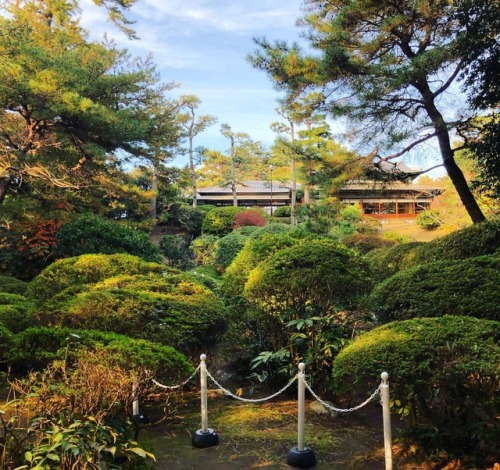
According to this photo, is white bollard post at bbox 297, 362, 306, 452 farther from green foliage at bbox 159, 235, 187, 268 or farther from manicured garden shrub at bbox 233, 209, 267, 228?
manicured garden shrub at bbox 233, 209, 267, 228

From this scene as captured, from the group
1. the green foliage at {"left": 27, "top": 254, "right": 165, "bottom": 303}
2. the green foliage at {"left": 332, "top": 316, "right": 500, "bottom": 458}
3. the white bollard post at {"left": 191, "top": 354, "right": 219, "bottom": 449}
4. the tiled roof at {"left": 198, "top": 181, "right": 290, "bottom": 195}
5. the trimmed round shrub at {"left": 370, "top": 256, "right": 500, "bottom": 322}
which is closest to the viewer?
the green foliage at {"left": 332, "top": 316, "right": 500, "bottom": 458}

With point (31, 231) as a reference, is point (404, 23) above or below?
above

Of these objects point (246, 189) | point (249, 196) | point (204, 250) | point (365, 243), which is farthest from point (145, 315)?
point (246, 189)

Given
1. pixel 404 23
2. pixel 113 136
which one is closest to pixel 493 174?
pixel 404 23

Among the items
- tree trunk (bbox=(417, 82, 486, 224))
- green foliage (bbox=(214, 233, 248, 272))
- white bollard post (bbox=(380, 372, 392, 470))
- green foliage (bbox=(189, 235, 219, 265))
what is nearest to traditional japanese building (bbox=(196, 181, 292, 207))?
green foliage (bbox=(189, 235, 219, 265))

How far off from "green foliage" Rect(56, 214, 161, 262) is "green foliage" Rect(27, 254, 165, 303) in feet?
13.4

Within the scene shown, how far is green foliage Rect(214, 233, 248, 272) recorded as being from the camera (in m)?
13.6

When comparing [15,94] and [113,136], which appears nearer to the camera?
[15,94]

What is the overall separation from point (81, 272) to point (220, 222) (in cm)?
1704

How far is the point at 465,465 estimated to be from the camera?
107 inches

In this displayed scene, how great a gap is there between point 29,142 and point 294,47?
24.1 feet

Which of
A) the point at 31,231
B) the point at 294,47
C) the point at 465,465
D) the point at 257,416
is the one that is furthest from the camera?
the point at 31,231

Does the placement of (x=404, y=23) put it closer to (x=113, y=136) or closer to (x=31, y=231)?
(x=113, y=136)

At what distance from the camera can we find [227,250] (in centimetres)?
1383
